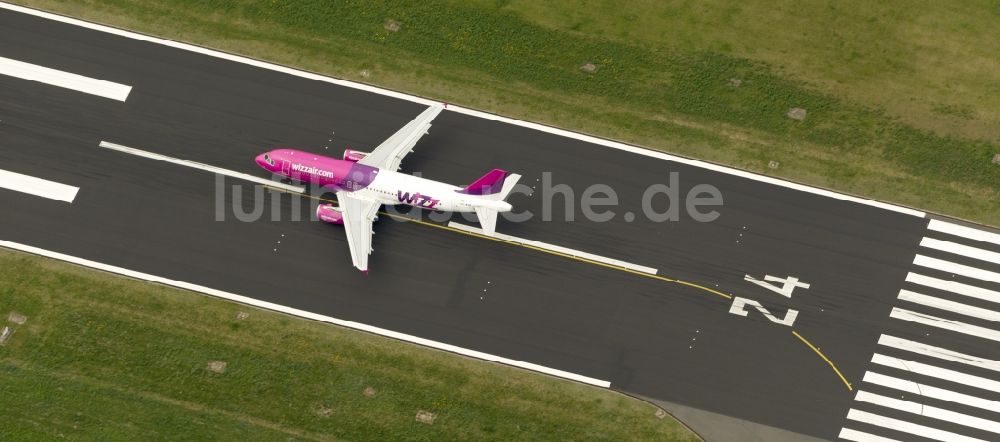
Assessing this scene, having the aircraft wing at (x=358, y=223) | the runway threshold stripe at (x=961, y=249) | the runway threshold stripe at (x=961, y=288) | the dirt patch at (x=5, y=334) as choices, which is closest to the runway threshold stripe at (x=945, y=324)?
the runway threshold stripe at (x=961, y=288)

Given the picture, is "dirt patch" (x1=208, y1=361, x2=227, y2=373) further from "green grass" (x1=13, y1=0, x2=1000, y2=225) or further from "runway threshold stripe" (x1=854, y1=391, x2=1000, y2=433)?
"runway threshold stripe" (x1=854, y1=391, x2=1000, y2=433)

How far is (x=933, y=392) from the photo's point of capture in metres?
57.6

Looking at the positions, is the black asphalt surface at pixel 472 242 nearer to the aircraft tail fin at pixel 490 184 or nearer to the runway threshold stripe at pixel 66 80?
the runway threshold stripe at pixel 66 80

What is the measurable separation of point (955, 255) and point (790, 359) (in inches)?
527

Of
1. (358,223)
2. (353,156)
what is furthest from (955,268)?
(353,156)

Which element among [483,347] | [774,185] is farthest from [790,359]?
[483,347]

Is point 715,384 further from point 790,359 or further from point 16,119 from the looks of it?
point 16,119

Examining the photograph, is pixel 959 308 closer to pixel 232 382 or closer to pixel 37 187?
pixel 232 382

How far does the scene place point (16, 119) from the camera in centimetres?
6084

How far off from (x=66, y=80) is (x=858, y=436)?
192ft

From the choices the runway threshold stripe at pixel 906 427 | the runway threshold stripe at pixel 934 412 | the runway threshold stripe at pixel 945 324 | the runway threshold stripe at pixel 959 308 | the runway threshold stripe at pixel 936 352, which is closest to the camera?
the runway threshold stripe at pixel 906 427

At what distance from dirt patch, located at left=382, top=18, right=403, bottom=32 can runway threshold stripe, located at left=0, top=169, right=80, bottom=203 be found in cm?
2379

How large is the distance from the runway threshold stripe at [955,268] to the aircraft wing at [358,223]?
120ft

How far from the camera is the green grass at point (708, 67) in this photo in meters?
60.9
